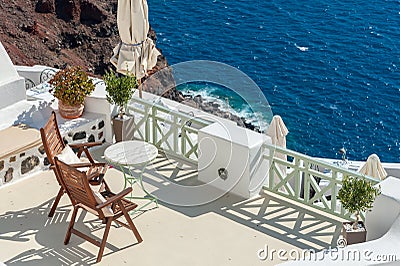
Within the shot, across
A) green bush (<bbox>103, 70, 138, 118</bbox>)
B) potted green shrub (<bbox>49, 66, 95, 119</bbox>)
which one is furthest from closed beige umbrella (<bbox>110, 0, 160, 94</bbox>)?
potted green shrub (<bbox>49, 66, 95, 119</bbox>)

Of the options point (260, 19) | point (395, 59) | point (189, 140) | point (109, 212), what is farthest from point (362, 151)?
point (109, 212)

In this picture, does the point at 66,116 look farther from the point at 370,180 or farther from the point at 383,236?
the point at 383,236

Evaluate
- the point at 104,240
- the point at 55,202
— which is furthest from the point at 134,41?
the point at 104,240

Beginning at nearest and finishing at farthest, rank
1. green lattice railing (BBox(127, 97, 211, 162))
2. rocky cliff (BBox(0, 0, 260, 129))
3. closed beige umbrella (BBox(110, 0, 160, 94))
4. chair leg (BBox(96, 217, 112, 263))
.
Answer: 1. chair leg (BBox(96, 217, 112, 263))
2. green lattice railing (BBox(127, 97, 211, 162))
3. closed beige umbrella (BBox(110, 0, 160, 94))
4. rocky cliff (BBox(0, 0, 260, 129))

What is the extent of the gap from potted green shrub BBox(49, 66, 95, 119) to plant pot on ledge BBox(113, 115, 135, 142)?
0.51 meters

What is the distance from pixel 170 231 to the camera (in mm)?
8742

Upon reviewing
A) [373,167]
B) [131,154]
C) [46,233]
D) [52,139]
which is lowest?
[373,167]

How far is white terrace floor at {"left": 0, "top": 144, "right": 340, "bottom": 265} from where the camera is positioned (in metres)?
8.24

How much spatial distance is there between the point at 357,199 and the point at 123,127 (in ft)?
12.5

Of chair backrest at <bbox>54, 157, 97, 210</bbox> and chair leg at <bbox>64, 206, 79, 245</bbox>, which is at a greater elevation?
chair backrest at <bbox>54, 157, 97, 210</bbox>

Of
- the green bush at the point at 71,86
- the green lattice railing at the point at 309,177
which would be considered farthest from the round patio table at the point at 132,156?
the green lattice railing at the point at 309,177

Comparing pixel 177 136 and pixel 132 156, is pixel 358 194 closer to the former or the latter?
pixel 132 156

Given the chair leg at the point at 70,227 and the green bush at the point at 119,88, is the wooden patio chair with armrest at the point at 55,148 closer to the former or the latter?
the chair leg at the point at 70,227

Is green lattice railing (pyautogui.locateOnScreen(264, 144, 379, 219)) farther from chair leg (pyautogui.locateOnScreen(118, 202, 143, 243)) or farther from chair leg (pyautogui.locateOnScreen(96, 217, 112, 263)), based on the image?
chair leg (pyautogui.locateOnScreen(96, 217, 112, 263))
